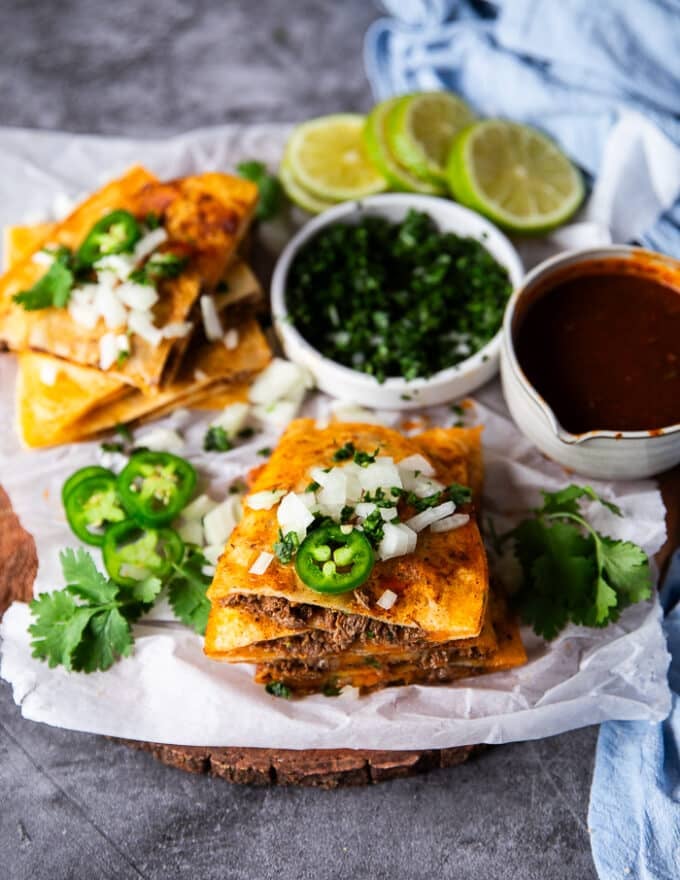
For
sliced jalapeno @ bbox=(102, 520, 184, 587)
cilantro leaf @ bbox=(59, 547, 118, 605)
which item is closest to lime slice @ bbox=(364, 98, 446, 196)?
sliced jalapeno @ bbox=(102, 520, 184, 587)

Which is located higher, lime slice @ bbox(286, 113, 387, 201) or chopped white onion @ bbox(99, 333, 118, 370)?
lime slice @ bbox(286, 113, 387, 201)

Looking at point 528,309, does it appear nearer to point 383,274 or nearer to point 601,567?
point 383,274

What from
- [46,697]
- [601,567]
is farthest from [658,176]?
[46,697]

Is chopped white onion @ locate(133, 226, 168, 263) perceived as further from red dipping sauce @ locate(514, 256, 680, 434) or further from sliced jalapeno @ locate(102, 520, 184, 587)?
red dipping sauce @ locate(514, 256, 680, 434)

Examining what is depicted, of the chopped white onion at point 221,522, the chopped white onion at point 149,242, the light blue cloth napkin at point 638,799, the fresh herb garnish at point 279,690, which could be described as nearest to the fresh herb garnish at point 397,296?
the chopped white onion at point 149,242

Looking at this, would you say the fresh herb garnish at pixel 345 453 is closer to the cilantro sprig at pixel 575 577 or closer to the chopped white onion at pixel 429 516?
the chopped white onion at pixel 429 516

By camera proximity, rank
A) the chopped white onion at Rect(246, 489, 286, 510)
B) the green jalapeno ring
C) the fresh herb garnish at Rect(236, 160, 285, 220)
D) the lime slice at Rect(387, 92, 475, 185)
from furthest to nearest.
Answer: the fresh herb garnish at Rect(236, 160, 285, 220)
the lime slice at Rect(387, 92, 475, 185)
the green jalapeno ring
the chopped white onion at Rect(246, 489, 286, 510)
